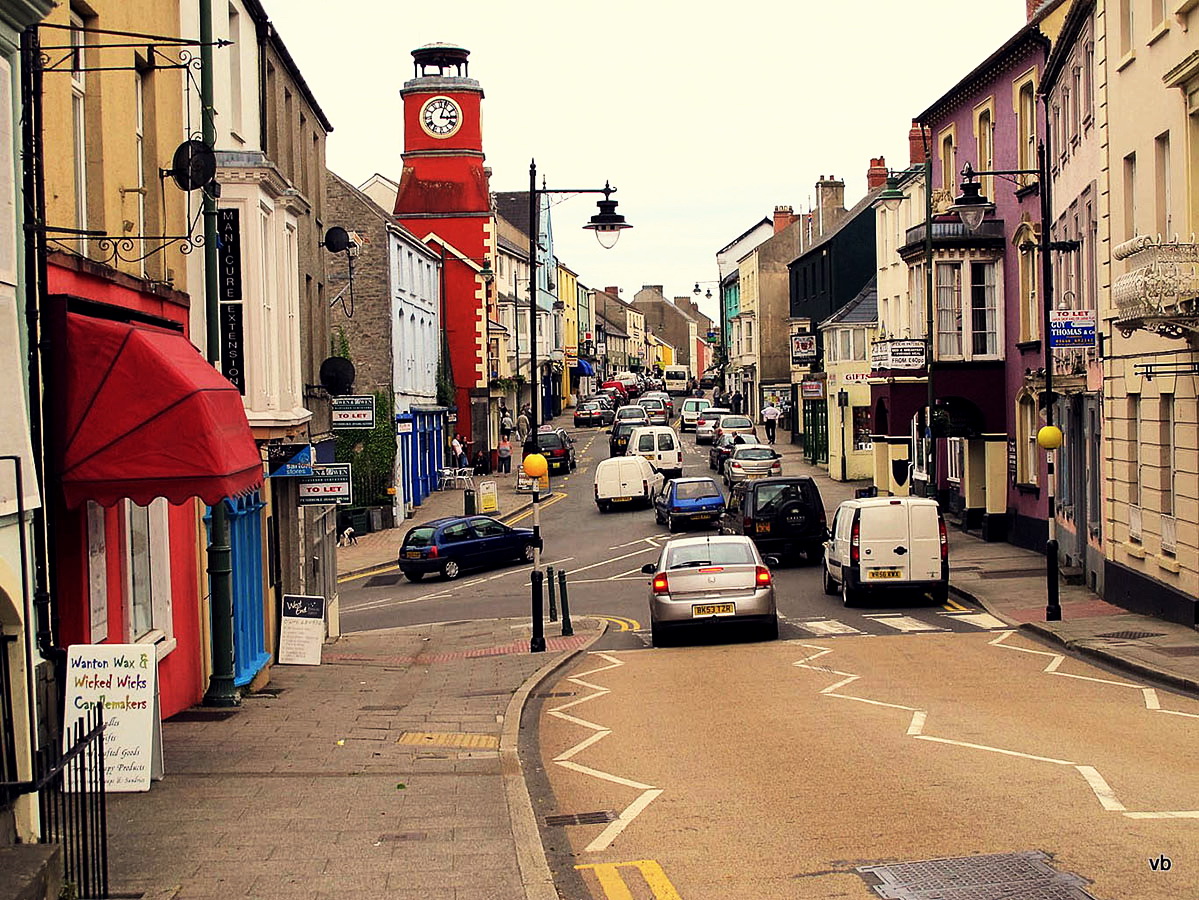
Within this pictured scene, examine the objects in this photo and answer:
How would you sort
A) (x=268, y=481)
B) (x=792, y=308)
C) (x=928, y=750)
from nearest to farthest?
(x=928, y=750), (x=268, y=481), (x=792, y=308)

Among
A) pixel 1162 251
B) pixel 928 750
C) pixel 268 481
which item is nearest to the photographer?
pixel 928 750

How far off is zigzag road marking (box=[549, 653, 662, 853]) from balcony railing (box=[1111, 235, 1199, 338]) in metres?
8.55

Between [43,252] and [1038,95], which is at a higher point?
[1038,95]

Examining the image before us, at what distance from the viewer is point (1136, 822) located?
9.81 meters

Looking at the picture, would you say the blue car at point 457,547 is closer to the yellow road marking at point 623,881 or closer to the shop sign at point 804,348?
the shop sign at point 804,348

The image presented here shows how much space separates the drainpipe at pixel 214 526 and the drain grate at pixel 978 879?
8869 mm

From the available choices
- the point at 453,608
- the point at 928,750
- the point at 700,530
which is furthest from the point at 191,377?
the point at 700,530

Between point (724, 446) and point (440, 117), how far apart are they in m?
23.1

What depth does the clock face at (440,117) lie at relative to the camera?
69.9 meters

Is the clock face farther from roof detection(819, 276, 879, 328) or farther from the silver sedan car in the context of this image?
the silver sedan car

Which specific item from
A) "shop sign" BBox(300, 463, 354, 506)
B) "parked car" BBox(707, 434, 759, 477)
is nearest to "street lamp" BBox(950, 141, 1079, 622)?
"shop sign" BBox(300, 463, 354, 506)

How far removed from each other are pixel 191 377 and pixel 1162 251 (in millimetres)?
12713

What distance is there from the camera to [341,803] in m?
11.4

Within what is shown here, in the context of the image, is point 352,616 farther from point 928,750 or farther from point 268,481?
point 928,750
